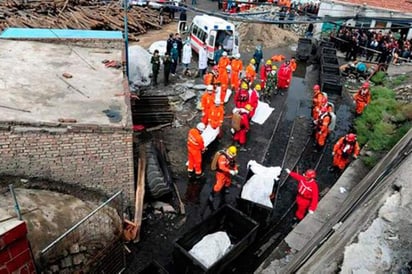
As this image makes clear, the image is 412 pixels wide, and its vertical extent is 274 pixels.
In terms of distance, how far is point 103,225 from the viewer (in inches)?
287

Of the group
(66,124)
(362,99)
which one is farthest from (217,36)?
(66,124)

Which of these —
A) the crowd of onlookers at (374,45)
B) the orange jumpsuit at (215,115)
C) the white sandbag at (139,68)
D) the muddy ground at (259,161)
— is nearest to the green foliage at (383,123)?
the muddy ground at (259,161)

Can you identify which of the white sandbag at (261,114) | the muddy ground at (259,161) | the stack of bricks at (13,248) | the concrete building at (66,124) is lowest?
the muddy ground at (259,161)

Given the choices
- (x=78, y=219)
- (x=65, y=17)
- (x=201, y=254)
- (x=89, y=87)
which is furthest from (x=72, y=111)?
(x=65, y=17)

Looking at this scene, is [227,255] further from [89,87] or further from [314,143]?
[314,143]

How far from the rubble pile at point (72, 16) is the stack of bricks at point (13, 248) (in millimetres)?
17343

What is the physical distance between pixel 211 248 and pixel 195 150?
3.20 m

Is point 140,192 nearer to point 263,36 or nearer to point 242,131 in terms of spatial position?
point 242,131

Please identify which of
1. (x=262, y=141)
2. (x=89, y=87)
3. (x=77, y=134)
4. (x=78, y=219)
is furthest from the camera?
(x=262, y=141)

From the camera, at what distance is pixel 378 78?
18.2 meters

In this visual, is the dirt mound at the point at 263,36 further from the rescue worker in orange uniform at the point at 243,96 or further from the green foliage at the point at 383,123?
the rescue worker in orange uniform at the point at 243,96

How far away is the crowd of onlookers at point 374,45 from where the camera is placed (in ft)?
66.5

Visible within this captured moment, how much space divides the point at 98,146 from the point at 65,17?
1553 centimetres

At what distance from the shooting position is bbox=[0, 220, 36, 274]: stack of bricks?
413cm
